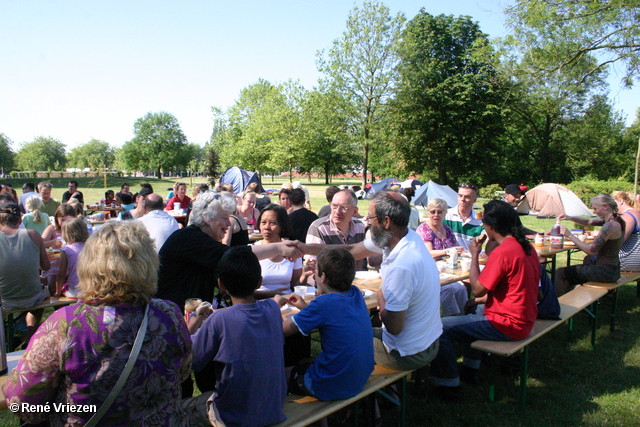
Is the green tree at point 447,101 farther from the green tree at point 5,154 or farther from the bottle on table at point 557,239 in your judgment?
the green tree at point 5,154

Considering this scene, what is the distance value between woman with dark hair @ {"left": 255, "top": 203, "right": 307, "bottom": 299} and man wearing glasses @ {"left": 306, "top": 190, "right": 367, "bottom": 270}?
63cm

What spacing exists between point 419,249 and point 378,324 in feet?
5.81

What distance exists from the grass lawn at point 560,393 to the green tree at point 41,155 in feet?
314

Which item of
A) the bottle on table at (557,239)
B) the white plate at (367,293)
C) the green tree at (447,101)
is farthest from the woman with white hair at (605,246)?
the green tree at (447,101)

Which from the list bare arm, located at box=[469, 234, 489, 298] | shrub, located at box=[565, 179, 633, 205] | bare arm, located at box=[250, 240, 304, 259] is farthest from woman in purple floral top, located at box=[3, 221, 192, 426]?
shrub, located at box=[565, 179, 633, 205]

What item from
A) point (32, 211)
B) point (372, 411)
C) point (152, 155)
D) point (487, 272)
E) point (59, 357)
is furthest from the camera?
point (152, 155)

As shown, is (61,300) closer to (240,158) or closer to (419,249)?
(419,249)

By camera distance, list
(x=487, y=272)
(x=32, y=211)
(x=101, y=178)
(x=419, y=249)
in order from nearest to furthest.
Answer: (x=419, y=249) → (x=487, y=272) → (x=32, y=211) → (x=101, y=178)

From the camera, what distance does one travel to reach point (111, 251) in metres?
1.81

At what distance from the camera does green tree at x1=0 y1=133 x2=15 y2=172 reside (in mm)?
71750

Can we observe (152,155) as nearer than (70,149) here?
Yes

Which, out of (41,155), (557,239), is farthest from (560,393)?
(41,155)

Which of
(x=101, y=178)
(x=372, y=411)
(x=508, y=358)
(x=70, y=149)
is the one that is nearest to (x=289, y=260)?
(x=372, y=411)

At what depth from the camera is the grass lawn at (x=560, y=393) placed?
346 centimetres
